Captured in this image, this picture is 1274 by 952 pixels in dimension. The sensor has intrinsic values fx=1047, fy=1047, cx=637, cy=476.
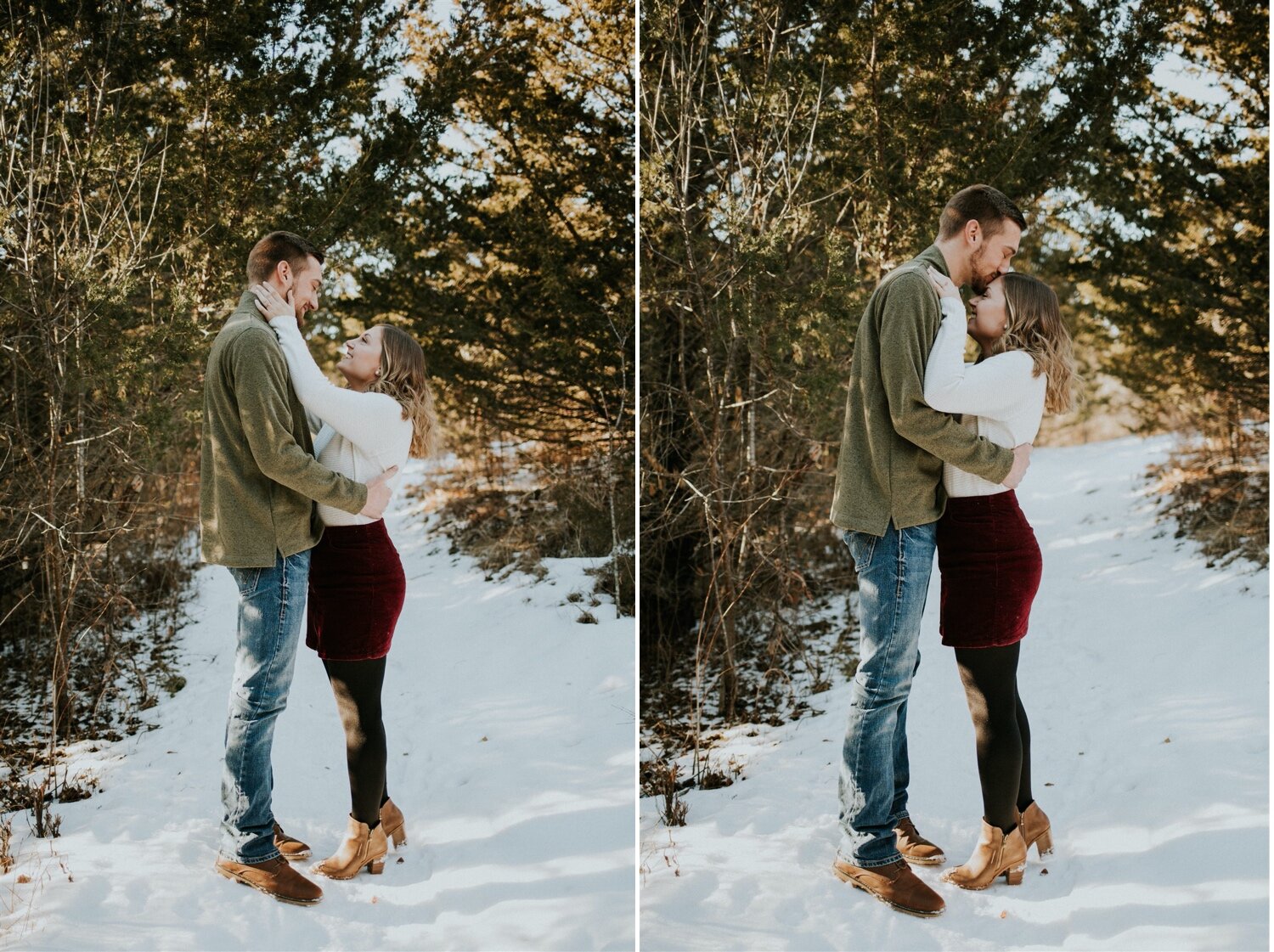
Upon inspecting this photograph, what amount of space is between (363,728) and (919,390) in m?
1.48

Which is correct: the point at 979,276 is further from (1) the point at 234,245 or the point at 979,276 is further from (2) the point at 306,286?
Result: (1) the point at 234,245

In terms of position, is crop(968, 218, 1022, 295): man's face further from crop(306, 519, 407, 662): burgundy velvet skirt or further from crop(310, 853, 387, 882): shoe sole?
crop(310, 853, 387, 882): shoe sole

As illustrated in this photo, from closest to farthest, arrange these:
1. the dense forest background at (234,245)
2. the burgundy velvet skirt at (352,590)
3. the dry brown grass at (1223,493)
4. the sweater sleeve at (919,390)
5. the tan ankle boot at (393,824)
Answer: the sweater sleeve at (919,390) → the burgundy velvet skirt at (352,590) → the tan ankle boot at (393,824) → the dense forest background at (234,245) → the dry brown grass at (1223,493)

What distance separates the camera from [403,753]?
8.75ft

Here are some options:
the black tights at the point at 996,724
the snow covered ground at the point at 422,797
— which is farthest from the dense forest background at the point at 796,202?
the black tights at the point at 996,724

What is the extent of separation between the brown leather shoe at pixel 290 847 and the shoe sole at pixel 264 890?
9 cm

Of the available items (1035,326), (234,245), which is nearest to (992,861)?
(1035,326)

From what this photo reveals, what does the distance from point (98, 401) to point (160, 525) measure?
38 cm

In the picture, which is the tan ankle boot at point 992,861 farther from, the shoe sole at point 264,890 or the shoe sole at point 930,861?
the shoe sole at point 264,890

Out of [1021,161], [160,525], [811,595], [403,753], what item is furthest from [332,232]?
[1021,161]

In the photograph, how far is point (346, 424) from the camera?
2.33 meters

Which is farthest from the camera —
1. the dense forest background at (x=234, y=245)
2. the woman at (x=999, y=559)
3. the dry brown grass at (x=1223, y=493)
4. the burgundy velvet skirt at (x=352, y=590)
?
the dry brown grass at (x=1223, y=493)

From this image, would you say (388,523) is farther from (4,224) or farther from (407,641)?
(4,224)

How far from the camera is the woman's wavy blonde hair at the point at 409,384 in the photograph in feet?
8.13
